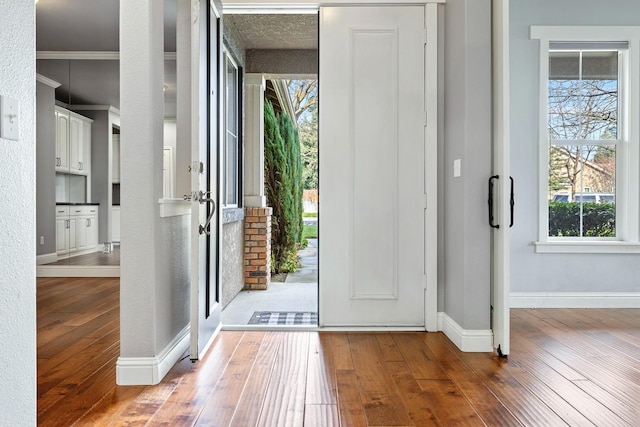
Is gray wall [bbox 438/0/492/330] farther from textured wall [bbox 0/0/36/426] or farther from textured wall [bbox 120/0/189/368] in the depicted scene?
textured wall [bbox 0/0/36/426]

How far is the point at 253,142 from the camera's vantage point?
18.2ft

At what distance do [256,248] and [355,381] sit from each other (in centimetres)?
330

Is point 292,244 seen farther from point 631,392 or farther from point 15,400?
point 15,400

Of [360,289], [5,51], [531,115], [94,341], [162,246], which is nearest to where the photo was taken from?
[5,51]

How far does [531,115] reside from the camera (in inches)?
160

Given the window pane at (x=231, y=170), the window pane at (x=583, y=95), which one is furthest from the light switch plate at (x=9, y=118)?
the window pane at (x=583, y=95)

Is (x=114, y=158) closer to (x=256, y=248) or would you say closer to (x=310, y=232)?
(x=256, y=248)

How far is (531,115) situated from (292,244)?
426 centimetres

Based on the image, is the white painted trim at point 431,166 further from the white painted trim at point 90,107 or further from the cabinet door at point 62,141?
the cabinet door at point 62,141

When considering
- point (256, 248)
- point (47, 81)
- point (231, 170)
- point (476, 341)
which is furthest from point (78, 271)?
point (476, 341)

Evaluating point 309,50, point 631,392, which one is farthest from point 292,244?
point 631,392

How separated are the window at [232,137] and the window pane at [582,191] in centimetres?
305

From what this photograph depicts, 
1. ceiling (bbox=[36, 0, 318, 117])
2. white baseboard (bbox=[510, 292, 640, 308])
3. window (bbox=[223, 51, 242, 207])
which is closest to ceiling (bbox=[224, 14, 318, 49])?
ceiling (bbox=[36, 0, 318, 117])

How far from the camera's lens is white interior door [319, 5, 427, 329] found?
3.34 m
